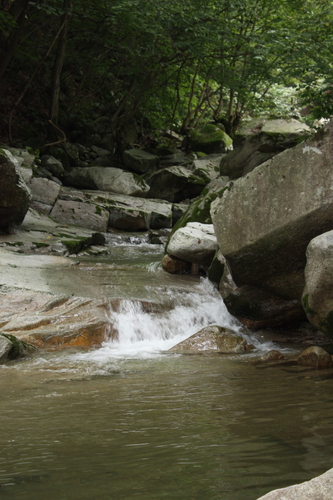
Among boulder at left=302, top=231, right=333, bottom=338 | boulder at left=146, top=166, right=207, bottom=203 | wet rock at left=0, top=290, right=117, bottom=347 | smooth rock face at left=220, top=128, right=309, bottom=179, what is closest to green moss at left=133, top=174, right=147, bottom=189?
boulder at left=146, top=166, right=207, bottom=203

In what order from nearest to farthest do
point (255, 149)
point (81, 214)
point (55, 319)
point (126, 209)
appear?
point (55, 319)
point (255, 149)
point (81, 214)
point (126, 209)

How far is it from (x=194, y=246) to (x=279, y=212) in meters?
3.62

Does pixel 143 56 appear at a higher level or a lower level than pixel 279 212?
higher

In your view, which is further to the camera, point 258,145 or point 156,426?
point 258,145

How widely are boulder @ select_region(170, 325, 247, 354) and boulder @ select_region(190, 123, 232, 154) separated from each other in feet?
54.7

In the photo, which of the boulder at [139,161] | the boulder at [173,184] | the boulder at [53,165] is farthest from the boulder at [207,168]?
the boulder at [53,165]

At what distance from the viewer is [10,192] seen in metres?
10.7

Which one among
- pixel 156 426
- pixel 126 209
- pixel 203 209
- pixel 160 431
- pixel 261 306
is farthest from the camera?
pixel 126 209

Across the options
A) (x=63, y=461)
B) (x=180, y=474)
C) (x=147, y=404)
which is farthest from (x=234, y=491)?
(x=147, y=404)

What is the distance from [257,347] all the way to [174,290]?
207 centimetres

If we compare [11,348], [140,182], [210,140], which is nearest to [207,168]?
[140,182]

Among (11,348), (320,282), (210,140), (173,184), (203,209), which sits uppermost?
(210,140)

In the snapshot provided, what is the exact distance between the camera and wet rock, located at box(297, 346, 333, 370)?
496 cm

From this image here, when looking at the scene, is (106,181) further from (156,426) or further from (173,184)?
(156,426)
